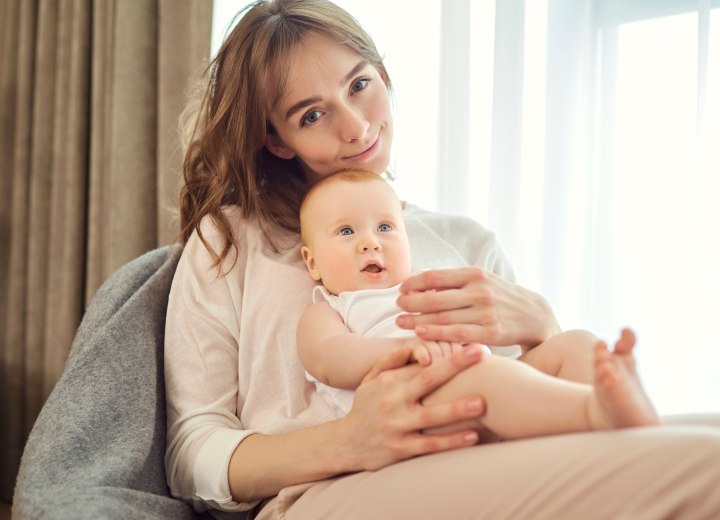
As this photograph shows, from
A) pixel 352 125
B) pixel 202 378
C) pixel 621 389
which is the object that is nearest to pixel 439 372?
pixel 621 389

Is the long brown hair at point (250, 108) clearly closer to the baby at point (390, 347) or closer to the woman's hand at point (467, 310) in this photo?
the baby at point (390, 347)

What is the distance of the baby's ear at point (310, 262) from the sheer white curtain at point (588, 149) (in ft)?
2.62

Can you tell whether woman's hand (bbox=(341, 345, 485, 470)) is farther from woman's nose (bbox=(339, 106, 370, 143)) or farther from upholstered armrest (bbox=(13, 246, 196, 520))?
woman's nose (bbox=(339, 106, 370, 143))

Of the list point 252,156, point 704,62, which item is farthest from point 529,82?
point 252,156

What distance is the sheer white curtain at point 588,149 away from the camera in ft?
5.64

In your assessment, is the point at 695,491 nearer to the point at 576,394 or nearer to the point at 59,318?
the point at 576,394

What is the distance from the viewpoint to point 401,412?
3.51 ft

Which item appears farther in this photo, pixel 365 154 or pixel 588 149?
pixel 588 149

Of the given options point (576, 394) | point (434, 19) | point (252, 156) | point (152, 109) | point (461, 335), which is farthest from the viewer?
point (152, 109)

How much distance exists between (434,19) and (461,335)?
1.35m

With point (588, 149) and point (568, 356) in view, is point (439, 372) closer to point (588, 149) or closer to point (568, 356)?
point (568, 356)

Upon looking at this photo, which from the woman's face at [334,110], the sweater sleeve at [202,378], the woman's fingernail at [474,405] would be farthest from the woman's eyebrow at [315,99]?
the woman's fingernail at [474,405]

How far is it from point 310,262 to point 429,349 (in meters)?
0.39

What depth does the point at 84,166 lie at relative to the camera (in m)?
2.81
